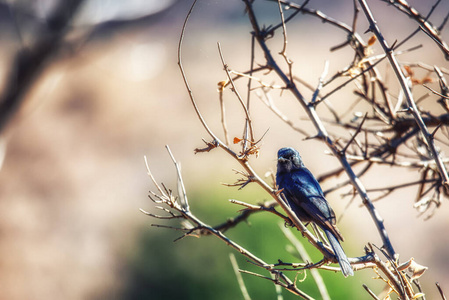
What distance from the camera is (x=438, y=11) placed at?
9859 mm

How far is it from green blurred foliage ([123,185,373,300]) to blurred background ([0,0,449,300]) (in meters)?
0.02

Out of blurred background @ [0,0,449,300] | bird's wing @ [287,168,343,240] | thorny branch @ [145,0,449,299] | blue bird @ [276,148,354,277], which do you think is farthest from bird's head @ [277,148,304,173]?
blurred background @ [0,0,449,300]

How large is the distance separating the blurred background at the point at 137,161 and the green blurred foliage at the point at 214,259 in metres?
0.02

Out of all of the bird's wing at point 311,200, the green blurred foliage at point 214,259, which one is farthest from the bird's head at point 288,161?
the green blurred foliage at point 214,259

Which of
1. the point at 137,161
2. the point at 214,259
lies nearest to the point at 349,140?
the point at 214,259

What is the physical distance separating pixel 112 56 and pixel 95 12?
567 cm

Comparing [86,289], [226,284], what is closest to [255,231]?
[226,284]

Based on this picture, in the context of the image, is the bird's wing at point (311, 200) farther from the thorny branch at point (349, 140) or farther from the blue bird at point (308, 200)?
the thorny branch at point (349, 140)

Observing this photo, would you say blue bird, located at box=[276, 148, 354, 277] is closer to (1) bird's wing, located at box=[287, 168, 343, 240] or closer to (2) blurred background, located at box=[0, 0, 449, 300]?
(1) bird's wing, located at box=[287, 168, 343, 240]

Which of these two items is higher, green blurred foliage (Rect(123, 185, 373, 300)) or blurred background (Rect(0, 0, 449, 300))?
blurred background (Rect(0, 0, 449, 300))

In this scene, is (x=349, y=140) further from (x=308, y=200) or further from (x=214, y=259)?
(x=214, y=259)

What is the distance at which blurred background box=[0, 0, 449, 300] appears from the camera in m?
5.81

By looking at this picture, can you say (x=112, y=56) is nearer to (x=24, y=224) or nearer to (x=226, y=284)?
(x=24, y=224)

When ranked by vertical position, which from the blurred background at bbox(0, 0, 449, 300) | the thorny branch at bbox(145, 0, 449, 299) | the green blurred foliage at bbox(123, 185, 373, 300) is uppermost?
the blurred background at bbox(0, 0, 449, 300)
